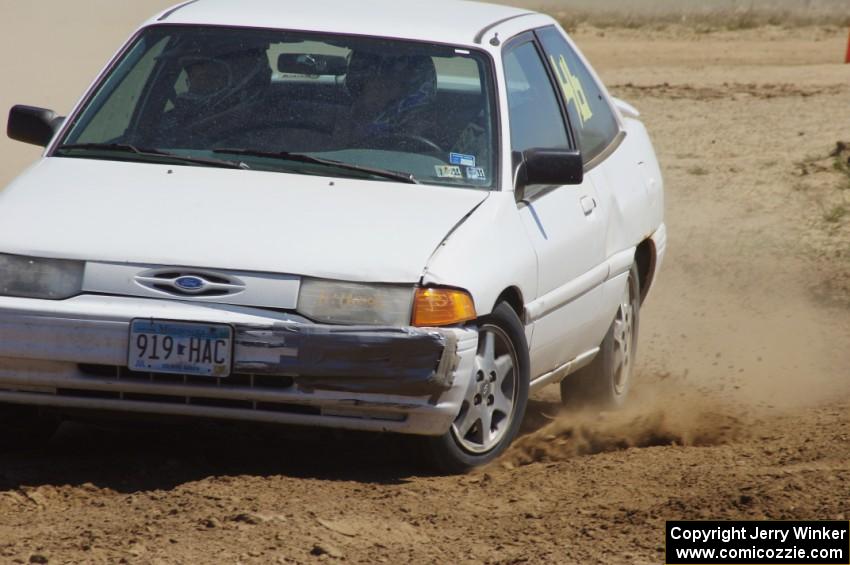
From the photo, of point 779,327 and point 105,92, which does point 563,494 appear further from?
point 779,327

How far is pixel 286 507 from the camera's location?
5.19 m

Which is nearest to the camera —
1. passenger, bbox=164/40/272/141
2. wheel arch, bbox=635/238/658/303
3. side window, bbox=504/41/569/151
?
passenger, bbox=164/40/272/141

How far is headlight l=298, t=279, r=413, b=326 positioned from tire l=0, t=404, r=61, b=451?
1.17 m

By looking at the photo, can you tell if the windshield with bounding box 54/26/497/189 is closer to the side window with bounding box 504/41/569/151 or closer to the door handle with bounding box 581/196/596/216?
the side window with bounding box 504/41/569/151

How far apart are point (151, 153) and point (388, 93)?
2.96 ft

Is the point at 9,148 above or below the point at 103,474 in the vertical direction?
below

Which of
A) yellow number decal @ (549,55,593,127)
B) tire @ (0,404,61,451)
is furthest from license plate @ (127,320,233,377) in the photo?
yellow number decal @ (549,55,593,127)

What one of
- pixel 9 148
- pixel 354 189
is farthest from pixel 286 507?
pixel 9 148

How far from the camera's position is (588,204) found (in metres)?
6.90

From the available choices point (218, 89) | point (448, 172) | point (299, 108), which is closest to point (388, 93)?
point (299, 108)

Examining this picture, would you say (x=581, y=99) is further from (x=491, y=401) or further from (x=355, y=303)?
(x=355, y=303)

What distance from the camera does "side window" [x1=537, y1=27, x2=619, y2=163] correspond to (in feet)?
24.1

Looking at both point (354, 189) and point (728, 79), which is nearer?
point (354, 189)

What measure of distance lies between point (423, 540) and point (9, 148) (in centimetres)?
1078
